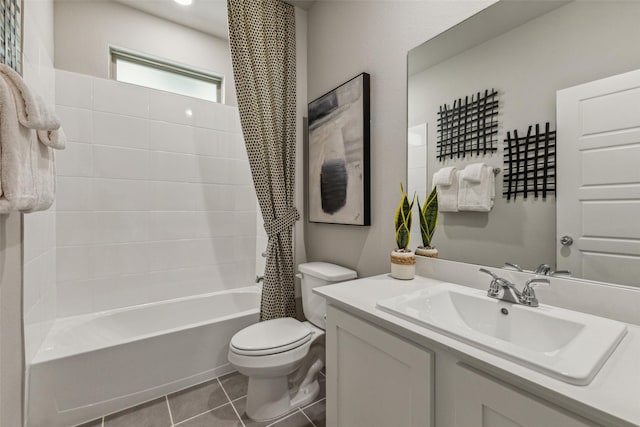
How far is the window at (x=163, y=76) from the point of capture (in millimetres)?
2211

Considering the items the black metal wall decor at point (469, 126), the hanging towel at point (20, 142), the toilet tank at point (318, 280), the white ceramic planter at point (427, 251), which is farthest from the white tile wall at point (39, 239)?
the black metal wall decor at point (469, 126)

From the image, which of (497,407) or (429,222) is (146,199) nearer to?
(429,222)

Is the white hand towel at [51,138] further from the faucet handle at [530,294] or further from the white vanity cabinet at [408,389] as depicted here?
the faucet handle at [530,294]

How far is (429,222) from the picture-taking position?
1.35m

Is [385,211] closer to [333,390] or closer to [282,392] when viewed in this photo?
[333,390]

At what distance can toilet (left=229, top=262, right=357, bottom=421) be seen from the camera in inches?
56.7

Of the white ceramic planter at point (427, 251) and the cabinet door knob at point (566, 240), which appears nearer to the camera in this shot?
the cabinet door knob at point (566, 240)

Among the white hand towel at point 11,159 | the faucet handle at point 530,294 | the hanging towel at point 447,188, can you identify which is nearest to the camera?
the white hand towel at point 11,159

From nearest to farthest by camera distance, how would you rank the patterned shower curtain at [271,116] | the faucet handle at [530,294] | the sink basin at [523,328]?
the sink basin at [523,328]
the faucet handle at [530,294]
the patterned shower curtain at [271,116]

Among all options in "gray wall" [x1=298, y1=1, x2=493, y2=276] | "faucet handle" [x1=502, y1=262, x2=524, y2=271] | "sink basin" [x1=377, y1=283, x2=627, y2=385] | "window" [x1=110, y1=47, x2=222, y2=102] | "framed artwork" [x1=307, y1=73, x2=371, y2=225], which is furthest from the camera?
"window" [x1=110, y1=47, x2=222, y2=102]

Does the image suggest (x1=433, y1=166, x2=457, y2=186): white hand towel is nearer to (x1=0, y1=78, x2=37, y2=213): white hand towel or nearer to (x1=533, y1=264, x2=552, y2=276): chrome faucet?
(x1=533, y1=264, x2=552, y2=276): chrome faucet

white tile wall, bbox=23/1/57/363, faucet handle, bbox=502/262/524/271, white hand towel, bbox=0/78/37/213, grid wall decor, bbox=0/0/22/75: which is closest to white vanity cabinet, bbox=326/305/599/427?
faucet handle, bbox=502/262/524/271

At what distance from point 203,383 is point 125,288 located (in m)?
0.91

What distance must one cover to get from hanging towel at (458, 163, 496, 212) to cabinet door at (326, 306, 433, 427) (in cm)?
69
